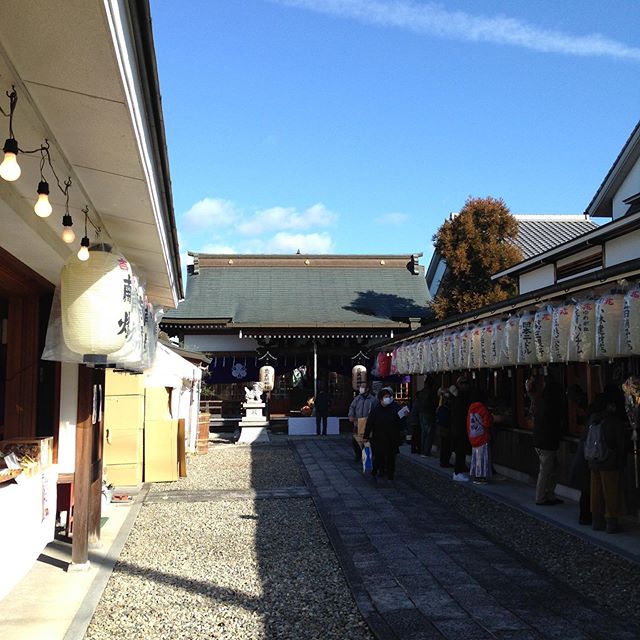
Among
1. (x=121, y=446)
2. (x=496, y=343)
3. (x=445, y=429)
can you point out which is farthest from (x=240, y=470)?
(x=496, y=343)

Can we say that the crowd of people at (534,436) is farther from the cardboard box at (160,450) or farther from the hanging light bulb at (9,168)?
the hanging light bulb at (9,168)

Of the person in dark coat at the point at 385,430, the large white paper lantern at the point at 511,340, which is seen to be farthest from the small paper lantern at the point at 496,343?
the person in dark coat at the point at 385,430

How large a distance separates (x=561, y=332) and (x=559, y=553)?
259 centimetres

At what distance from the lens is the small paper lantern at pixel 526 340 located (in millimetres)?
9211

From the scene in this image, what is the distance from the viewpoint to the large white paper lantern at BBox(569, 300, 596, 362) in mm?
7516

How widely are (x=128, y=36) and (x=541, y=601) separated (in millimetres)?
4992

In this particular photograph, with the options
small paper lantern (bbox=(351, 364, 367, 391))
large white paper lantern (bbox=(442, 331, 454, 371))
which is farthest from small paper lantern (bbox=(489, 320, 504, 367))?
small paper lantern (bbox=(351, 364, 367, 391))

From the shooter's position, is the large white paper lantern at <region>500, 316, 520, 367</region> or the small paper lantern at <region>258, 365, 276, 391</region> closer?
the large white paper lantern at <region>500, 316, 520, 367</region>

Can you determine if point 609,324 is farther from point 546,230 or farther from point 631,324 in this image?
point 546,230

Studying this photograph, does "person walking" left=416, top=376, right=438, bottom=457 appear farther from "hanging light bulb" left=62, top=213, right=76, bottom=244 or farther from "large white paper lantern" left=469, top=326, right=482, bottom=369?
"hanging light bulb" left=62, top=213, right=76, bottom=244

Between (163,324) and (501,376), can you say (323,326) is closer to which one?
(163,324)

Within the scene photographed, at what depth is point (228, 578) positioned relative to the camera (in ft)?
20.7

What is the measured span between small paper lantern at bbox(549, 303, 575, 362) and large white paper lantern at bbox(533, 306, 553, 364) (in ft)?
0.41

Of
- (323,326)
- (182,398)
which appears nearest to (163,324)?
(323,326)
